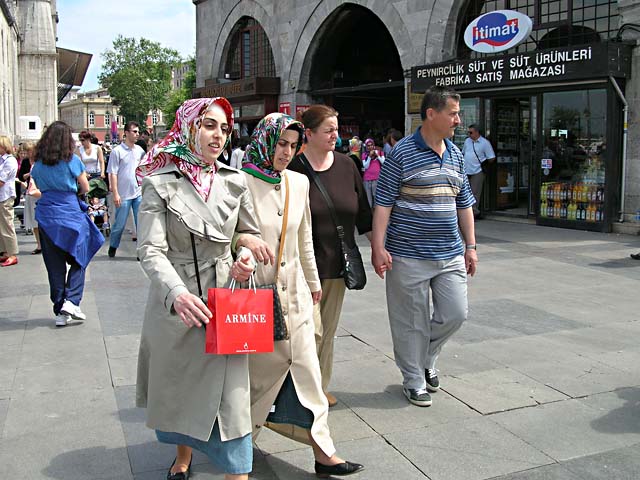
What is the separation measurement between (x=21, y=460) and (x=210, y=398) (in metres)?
1.42

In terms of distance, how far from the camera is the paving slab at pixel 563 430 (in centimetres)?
389

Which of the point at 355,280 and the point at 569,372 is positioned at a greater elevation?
the point at 355,280

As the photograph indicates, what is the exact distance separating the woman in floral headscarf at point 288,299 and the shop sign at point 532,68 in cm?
917

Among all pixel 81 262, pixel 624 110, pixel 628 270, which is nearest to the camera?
pixel 81 262

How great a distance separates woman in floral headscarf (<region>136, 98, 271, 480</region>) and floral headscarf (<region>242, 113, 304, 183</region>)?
45cm

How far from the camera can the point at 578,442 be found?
396cm

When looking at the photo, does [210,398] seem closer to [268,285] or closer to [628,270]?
[268,285]

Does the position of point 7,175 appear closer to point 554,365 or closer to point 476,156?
point 554,365

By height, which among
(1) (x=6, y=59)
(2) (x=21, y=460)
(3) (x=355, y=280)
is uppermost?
(1) (x=6, y=59)

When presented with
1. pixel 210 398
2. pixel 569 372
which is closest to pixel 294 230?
pixel 210 398

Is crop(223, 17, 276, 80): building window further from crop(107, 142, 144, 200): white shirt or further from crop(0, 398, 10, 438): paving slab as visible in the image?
crop(0, 398, 10, 438): paving slab

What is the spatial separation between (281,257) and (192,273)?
603mm

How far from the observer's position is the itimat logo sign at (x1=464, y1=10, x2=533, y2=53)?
501 inches

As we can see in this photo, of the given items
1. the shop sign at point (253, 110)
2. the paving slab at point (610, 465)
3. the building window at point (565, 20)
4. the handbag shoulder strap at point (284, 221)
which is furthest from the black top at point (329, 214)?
the shop sign at point (253, 110)
